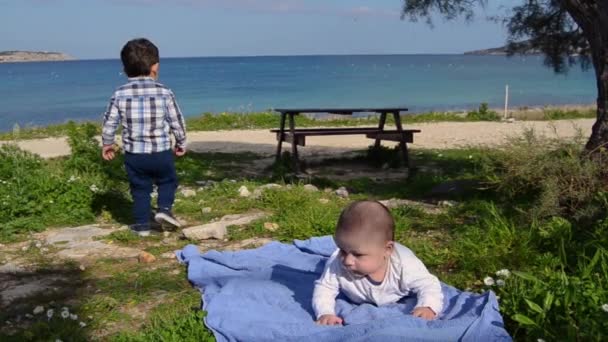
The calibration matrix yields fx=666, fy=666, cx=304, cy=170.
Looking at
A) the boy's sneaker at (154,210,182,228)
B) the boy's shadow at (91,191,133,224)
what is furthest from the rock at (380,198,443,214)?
the boy's shadow at (91,191,133,224)

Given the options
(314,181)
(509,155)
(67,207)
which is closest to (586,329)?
(509,155)

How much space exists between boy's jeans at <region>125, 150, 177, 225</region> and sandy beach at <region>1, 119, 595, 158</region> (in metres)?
6.49

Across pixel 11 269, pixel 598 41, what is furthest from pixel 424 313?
pixel 598 41

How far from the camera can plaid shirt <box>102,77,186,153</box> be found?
5367 mm

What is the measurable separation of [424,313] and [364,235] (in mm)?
496

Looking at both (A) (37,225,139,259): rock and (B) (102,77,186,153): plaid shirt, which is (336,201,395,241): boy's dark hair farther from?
(B) (102,77,186,153): plaid shirt

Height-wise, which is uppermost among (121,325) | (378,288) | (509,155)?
(509,155)

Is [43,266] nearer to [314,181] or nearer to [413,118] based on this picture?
[314,181]

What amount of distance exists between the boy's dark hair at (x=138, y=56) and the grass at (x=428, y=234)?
4.46 feet

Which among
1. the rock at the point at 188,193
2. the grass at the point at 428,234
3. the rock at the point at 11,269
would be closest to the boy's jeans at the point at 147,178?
the grass at the point at 428,234

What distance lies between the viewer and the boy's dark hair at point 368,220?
10.7ft

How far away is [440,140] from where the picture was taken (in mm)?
13969

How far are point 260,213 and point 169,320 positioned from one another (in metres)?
2.68

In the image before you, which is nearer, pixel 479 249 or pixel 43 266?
pixel 479 249
